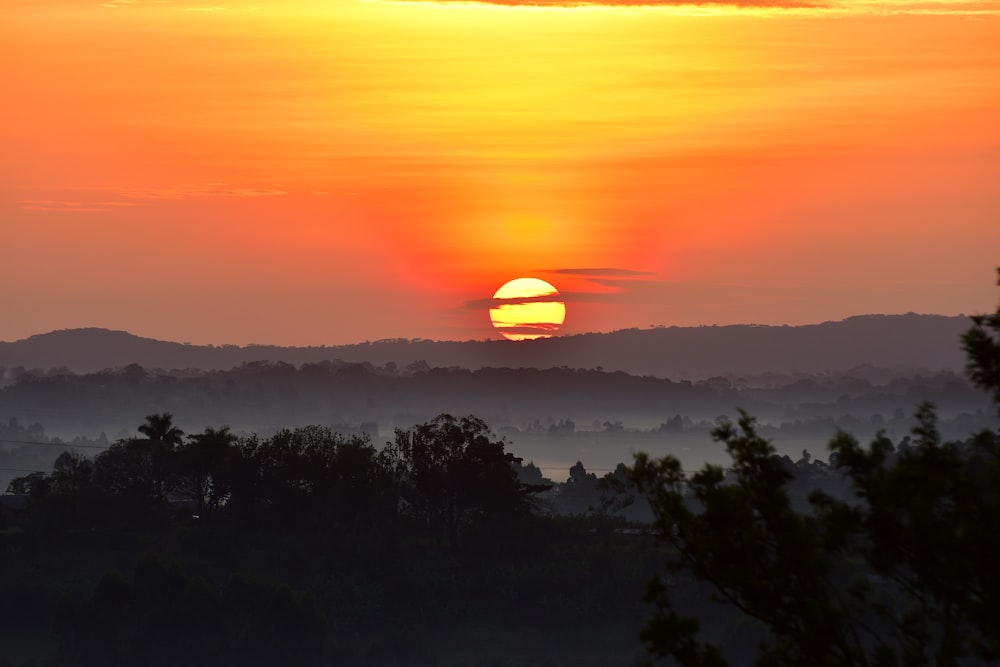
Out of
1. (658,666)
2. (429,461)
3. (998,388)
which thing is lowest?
(658,666)

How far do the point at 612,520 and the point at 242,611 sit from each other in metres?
34.9

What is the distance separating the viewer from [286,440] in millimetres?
119250

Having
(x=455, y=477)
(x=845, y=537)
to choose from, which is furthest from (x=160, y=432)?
(x=845, y=537)

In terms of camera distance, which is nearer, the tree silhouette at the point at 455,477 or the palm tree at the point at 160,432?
the tree silhouette at the point at 455,477

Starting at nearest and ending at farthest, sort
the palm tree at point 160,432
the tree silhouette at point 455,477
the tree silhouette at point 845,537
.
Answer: the tree silhouette at point 845,537
the tree silhouette at point 455,477
the palm tree at point 160,432

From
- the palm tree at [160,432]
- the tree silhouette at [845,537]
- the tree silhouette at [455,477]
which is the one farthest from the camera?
the palm tree at [160,432]

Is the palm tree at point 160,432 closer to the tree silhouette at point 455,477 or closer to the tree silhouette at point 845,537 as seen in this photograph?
the tree silhouette at point 455,477

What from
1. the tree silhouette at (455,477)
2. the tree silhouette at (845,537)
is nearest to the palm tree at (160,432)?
the tree silhouette at (455,477)

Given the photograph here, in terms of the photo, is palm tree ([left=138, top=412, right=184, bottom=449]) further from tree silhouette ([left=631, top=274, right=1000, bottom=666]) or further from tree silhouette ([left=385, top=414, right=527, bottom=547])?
tree silhouette ([left=631, top=274, right=1000, bottom=666])

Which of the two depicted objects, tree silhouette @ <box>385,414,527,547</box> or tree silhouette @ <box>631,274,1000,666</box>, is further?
tree silhouette @ <box>385,414,527,547</box>

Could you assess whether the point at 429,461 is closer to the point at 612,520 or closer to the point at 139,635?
the point at 612,520

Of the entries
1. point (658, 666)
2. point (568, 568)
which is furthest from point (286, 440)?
point (658, 666)

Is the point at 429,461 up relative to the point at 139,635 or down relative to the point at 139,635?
up

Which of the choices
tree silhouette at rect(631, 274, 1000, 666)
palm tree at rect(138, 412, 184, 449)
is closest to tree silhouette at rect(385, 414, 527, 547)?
palm tree at rect(138, 412, 184, 449)
